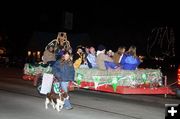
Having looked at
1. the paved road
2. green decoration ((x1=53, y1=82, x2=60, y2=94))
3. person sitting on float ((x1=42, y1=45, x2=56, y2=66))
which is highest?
person sitting on float ((x1=42, y1=45, x2=56, y2=66))

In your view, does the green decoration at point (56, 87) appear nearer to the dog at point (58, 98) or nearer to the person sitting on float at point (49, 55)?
the dog at point (58, 98)

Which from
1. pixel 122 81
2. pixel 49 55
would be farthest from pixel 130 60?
pixel 49 55

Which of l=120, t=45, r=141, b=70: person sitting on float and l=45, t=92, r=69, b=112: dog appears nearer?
l=45, t=92, r=69, b=112: dog

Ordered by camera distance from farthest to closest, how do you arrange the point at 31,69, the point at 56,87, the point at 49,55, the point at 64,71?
the point at 31,69, the point at 49,55, the point at 56,87, the point at 64,71

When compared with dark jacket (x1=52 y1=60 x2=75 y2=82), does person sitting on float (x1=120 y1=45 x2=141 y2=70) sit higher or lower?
higher

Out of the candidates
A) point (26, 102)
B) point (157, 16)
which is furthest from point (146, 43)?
point (26, 102)

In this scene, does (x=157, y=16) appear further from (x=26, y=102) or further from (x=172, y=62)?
(x=26, y=102)

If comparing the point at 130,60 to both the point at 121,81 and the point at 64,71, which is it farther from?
the point at 64,71

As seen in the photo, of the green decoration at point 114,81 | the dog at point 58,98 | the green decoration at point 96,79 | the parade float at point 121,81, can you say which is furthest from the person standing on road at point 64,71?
the green decoration at point 96,79

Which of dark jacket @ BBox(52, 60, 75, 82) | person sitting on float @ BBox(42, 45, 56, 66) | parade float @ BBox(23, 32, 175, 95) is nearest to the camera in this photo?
dark jacket @ BBox(52, 60, 75, 82)

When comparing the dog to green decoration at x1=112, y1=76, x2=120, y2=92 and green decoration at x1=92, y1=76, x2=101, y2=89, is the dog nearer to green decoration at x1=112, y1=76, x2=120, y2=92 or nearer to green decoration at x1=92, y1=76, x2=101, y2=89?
green decoration at x1=112, y1=76, x2=120, y2=92

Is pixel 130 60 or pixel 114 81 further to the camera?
pixel 130 60

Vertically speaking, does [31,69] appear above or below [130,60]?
below

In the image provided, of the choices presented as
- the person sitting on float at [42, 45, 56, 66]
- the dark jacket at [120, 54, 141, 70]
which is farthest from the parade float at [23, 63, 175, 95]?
the person sitting on float at [42, 45, 56, 66]
